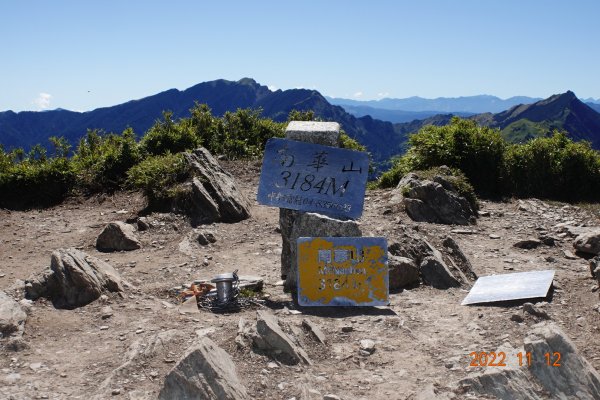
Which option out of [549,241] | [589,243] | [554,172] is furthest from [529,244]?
[554,172]

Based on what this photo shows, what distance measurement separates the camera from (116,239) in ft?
36.6

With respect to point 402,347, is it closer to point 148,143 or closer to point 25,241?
point 25,241

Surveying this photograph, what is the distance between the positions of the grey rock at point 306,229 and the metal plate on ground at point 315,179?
0.18 m

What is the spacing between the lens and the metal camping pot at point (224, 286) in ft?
25.9

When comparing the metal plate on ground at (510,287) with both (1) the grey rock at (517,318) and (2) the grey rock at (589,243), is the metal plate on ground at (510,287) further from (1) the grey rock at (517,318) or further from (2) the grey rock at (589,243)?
(2) the grey rock at (589,243)

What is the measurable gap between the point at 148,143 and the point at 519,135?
97.8 meters

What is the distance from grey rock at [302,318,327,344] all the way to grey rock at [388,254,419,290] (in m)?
2.10

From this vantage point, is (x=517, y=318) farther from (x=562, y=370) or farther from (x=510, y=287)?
(x=562, y=370)

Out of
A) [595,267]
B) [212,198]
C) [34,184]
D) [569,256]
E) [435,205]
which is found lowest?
[569,256]

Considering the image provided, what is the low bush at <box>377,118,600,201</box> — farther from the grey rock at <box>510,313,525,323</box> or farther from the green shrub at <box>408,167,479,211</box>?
the grey rock at <box>510,313,525,323</box>

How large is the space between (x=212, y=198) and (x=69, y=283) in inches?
215

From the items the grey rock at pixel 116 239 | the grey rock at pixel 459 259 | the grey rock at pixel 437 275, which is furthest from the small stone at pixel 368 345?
the grey rock at pixel 116 239

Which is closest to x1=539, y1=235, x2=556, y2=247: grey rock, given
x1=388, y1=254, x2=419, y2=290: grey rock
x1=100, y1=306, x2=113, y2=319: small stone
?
x1=388, y1=254, x2=419, y2=290: grey rock

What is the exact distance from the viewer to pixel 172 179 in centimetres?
1376
